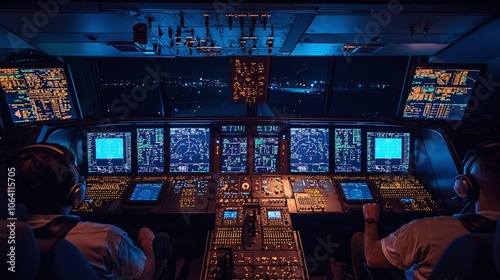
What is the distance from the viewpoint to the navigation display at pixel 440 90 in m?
2.37

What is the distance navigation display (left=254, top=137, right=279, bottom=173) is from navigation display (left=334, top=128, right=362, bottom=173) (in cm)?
55

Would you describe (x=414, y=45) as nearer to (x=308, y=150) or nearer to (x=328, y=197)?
(x=308, y=150)

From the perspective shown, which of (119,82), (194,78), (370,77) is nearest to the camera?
(119,82)

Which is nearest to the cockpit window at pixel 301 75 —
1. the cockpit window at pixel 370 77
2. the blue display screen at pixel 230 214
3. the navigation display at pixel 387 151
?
the cockpit window at pixel 370 77

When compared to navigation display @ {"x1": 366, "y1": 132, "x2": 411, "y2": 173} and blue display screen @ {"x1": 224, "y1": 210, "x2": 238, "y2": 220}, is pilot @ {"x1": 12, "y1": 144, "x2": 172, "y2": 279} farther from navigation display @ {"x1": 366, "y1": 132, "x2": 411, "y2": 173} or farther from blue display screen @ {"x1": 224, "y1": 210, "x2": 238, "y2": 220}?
navigation display @ {"x1": 366, "y1": 132, "x2": 411, "y2": 173}

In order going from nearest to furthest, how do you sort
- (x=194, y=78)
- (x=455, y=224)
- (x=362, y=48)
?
(x=455, y=224)
(x=362, y=48)
(x=194, y=78)

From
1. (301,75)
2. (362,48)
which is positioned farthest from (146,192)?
(301,75)

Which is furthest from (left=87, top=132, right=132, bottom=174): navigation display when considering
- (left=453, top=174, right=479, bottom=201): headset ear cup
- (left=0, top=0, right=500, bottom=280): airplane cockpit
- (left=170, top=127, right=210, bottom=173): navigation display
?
(left=453, top=174, right=479, bottom=201): headset ear cup

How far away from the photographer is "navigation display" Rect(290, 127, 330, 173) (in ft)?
8.68

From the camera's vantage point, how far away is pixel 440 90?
2461 mm

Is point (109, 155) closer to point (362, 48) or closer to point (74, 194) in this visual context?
point (74, 194)

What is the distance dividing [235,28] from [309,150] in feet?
4.02

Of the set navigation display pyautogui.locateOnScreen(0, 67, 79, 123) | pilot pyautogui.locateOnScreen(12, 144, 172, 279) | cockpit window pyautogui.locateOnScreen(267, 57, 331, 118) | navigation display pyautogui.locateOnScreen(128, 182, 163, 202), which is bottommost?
navigation display pyautogui.locateOnScreen(128, 182, 163, 202)

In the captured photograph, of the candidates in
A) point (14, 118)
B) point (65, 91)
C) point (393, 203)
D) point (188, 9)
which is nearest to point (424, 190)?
point (393, 203)
